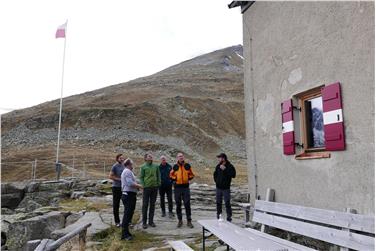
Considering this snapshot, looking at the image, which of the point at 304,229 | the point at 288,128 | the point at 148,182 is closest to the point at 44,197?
the point at 148,182

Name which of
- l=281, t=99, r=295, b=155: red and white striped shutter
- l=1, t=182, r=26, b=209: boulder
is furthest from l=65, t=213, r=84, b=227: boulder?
l=1, t=182, r=26, b=209: boulder

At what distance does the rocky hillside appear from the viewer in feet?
117

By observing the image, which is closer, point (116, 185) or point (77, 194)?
point (116, 185)

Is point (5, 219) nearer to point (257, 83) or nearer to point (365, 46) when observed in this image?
point (257, 83)

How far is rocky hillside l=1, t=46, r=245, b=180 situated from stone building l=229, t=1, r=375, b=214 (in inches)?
907

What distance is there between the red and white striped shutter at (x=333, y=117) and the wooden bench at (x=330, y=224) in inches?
40.9

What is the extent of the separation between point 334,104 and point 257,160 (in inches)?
112

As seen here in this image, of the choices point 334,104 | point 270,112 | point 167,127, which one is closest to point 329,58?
point 334,104

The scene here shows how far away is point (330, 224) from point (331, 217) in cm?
12

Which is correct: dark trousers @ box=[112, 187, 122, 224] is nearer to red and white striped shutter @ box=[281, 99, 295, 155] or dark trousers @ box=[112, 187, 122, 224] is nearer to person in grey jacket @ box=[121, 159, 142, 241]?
person in grey jacket @ box=[121, 159, 142, 241]

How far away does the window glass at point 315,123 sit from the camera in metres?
6.11

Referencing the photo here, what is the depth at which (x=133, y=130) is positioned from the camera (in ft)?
140

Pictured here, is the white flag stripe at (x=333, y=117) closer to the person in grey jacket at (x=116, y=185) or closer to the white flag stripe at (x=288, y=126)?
the white flag stripe at (x=288, y=126)

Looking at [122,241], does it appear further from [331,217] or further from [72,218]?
[331,217]
